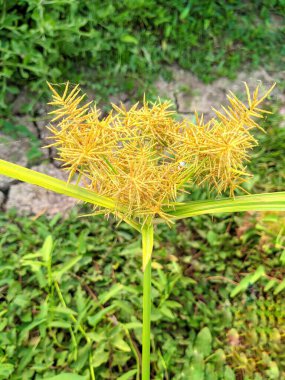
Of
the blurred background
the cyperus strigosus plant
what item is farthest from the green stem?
the blurred background

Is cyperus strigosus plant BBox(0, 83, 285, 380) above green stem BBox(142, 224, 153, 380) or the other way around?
above

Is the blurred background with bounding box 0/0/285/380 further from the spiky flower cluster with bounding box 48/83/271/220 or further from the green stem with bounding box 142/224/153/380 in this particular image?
the spiky flower cluster with bounding box 48/83/271/220

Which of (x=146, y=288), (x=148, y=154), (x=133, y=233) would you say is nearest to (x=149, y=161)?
(x=148, y=154)

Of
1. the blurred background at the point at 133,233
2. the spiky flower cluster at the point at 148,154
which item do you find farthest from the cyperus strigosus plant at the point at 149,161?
the blurred background at the point at 133,233

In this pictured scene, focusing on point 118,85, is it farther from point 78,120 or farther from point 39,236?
point 78,120

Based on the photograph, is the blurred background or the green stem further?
the blurred background

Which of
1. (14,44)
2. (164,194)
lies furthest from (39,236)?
(164,194)
